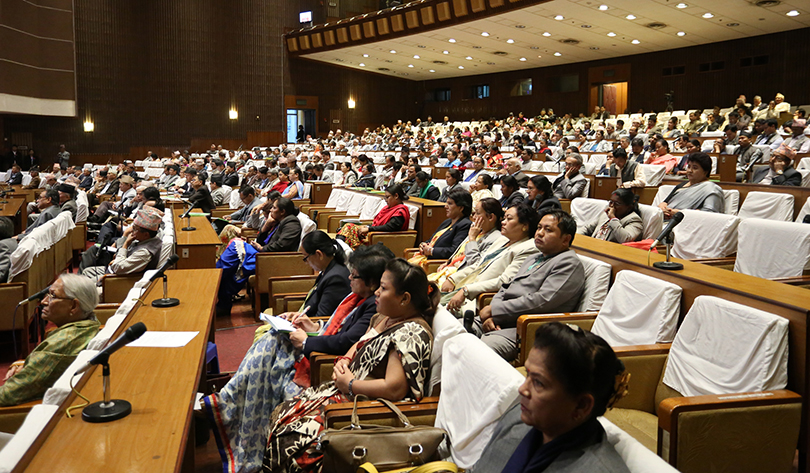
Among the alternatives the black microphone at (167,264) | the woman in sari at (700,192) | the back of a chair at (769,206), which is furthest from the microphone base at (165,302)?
the back of a chair at (769,206)

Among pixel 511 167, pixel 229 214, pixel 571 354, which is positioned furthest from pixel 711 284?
pixel 229 214

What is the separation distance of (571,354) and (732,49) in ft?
58.8

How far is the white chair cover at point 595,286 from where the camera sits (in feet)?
10.3

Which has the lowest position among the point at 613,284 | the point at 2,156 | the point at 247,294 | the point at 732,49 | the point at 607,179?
the point at 247,294

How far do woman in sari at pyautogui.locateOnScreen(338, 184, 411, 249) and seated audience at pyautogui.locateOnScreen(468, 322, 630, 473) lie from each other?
14.9 feet

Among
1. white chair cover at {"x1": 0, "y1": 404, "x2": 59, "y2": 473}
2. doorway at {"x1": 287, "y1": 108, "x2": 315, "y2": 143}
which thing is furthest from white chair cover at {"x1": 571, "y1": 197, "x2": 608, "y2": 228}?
doorway at {"x1": 287, "y1": 108, "x2": 315, "y2": 143}

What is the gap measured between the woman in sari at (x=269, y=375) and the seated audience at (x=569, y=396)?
1.37 meters

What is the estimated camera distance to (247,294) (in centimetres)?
609

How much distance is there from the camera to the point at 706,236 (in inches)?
161

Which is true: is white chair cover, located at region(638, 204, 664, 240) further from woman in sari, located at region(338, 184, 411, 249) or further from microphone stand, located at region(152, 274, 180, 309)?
microphone stand, located at region(152, 274, 180, 309)

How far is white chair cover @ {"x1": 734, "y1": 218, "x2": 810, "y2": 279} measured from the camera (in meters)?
3.40

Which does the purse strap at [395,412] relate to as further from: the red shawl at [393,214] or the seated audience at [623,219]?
the red shawl at [393,214]

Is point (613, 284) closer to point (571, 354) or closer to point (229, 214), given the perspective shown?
point (571, 354)

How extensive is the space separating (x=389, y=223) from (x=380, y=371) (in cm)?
378
